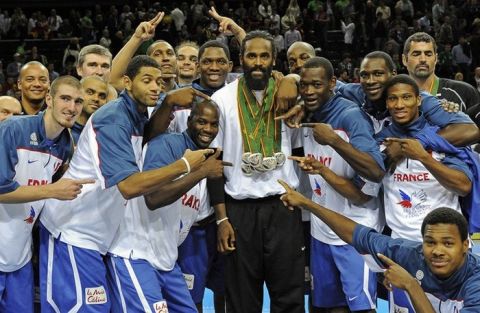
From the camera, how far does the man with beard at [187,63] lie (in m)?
7.09

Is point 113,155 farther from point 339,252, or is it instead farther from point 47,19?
point 47,19

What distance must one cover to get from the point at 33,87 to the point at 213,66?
1507 millimetres

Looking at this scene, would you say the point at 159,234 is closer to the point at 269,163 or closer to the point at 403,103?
the point at 269,163

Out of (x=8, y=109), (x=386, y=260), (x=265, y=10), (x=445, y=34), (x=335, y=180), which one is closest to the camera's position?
(x=386, y=260)

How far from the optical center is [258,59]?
590 centimetres

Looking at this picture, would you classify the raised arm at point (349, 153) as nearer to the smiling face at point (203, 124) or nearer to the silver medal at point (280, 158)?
the silver medal at point (280, 158)

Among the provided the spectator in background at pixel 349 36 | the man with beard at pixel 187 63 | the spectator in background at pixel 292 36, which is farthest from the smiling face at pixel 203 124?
the spectator in background at pixel 349 36

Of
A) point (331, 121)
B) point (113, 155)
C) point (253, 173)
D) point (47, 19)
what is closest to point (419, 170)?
point (331, 121)

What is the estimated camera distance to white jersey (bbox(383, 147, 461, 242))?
561 centimetres

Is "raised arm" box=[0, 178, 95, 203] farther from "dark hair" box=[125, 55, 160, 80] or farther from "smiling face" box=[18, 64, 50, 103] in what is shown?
"smiling face" box=[18, 64, 50, 103]

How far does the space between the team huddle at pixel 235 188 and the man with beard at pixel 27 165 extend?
0.03 feet

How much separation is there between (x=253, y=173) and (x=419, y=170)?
124cm

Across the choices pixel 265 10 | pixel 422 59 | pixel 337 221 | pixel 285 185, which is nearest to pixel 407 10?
pixel 265 10

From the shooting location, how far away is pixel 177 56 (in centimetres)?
723
